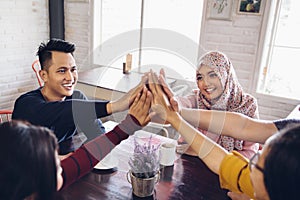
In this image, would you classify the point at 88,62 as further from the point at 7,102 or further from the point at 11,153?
the point at 11,153

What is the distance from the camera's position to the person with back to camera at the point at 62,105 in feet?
4.57

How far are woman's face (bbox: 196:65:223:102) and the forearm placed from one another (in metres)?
0.60

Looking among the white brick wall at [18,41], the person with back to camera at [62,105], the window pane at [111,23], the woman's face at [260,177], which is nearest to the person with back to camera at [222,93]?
the person with back to camera at [62,105]

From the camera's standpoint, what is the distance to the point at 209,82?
67.2 inches

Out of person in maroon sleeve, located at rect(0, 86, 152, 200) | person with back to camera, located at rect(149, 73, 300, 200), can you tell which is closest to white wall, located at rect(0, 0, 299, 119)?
person with back to camera, located at rect(149, 73, 300, 200)

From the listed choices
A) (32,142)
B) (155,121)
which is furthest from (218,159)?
(32,142)

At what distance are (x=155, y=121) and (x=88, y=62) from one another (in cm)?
259

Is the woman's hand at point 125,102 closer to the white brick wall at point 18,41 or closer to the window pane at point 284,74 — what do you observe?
the window pane at point 284,74

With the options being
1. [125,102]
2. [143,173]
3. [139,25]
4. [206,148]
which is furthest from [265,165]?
[139,25]

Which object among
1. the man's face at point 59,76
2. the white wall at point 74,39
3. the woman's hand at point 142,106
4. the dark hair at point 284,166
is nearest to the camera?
the dark hair at point 284,166

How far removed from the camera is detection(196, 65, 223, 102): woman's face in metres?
1.69

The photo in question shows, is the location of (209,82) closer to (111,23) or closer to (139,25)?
(139,25)

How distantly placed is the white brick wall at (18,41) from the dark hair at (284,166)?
10.6 ft

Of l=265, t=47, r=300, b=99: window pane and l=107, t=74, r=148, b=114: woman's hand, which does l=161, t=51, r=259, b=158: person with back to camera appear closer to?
l=107, t=74, r=148, b=114: woman's hand
